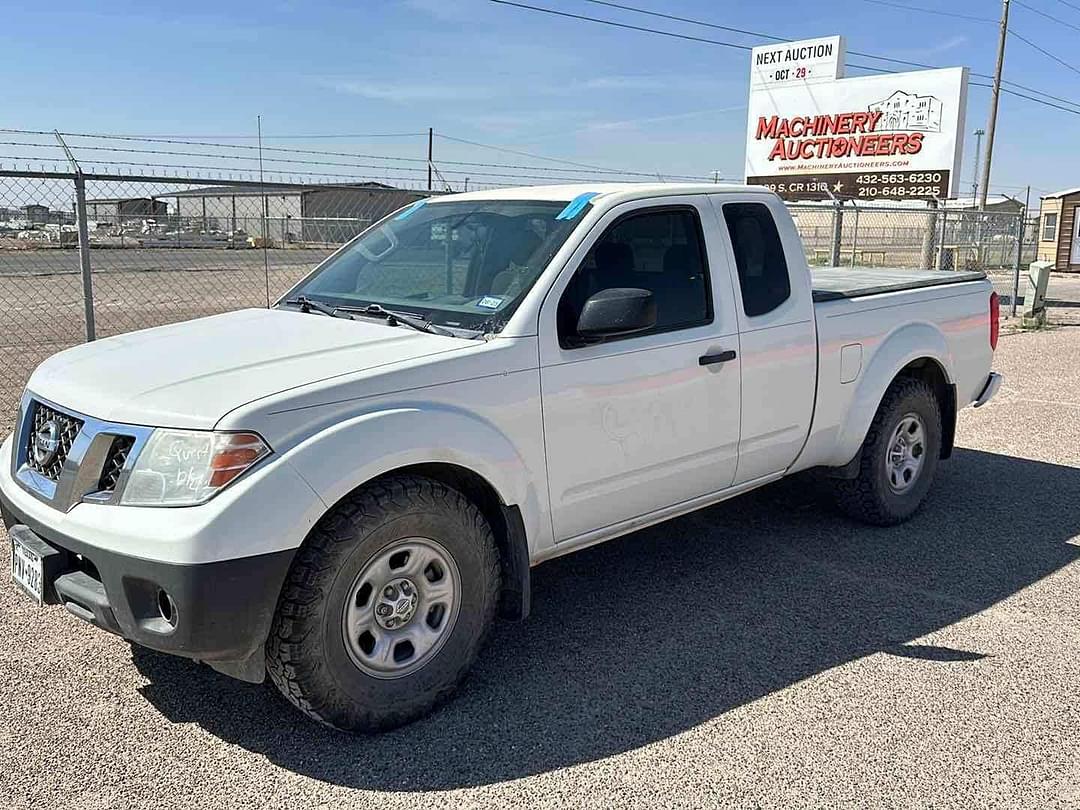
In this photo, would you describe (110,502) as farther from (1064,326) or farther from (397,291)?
(1064,326)

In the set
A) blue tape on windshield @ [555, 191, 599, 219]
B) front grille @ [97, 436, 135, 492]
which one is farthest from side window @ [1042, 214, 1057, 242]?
front grille @ [97, 436, 135, 492]

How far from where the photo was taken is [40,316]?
1575 centimetres

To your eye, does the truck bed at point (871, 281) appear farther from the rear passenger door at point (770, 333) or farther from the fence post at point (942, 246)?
the fence post at point (942, 246)

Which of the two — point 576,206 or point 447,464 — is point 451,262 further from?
point 447,464

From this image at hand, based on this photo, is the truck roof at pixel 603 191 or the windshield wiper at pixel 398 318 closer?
the windshield wiper at pixel 398 318

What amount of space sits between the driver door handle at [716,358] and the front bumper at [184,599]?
2031mm

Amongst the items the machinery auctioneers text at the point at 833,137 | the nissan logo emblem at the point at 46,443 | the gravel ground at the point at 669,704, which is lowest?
the gravel ground at the point at 669,704

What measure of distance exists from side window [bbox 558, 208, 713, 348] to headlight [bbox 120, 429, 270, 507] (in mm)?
1464

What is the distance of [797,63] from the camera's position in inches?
930

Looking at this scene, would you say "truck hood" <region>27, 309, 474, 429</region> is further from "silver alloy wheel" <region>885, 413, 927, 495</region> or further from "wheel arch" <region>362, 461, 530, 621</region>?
"silver alloy wheel" <region>885, 413, 927, 495</region>

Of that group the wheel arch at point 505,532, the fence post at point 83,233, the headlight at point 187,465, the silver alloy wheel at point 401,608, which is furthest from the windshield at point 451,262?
the fence post at point 83,233

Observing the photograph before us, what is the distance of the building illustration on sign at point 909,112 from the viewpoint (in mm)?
20766

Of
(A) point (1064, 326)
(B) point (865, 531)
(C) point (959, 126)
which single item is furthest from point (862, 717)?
(C) point (959, 126)

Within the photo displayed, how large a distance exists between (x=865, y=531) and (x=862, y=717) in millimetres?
2216
